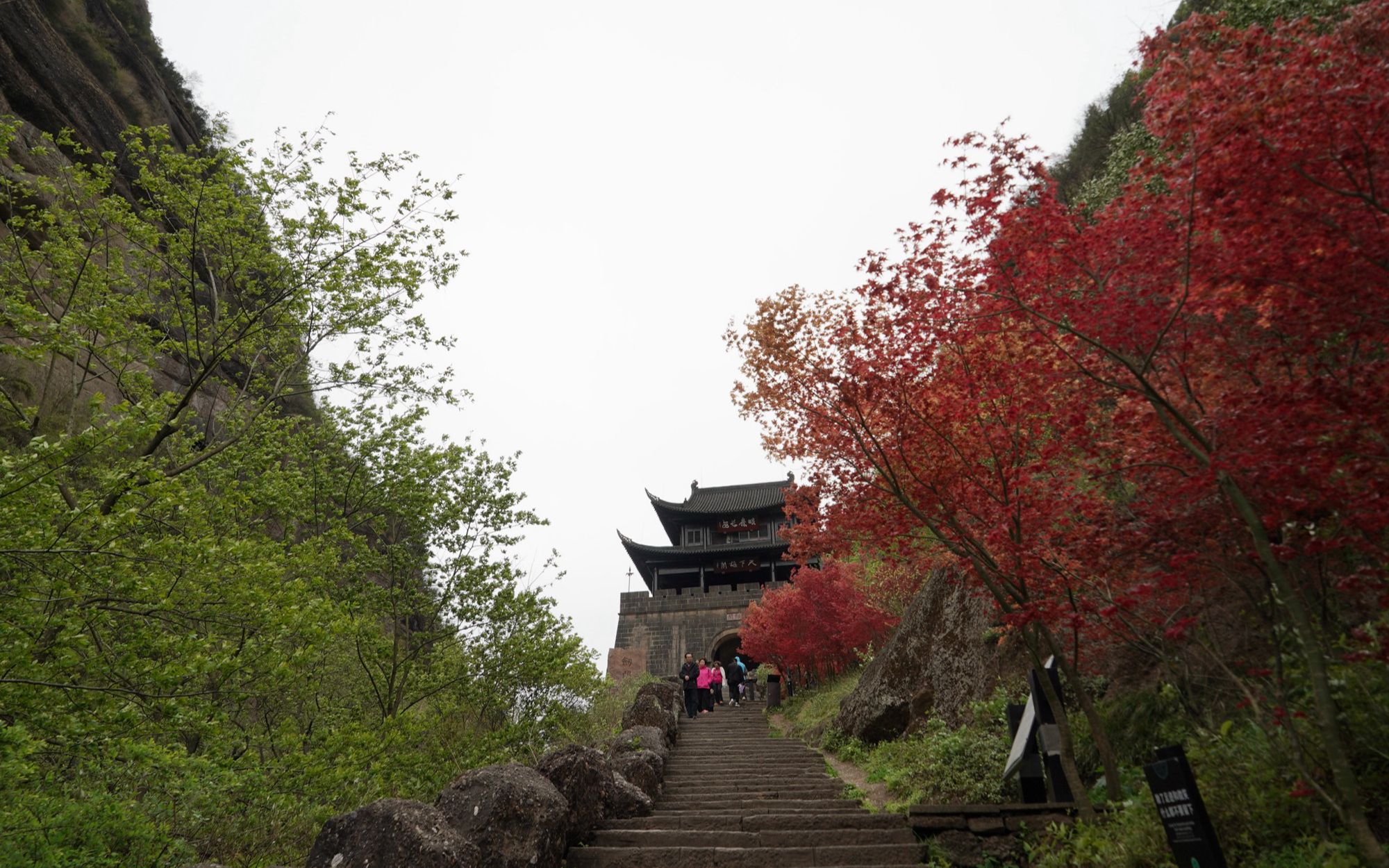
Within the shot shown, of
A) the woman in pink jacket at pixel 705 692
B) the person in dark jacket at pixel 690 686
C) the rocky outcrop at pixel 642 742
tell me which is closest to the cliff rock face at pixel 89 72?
the rocky outcrop at pixel 642 742

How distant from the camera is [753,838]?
21.8 ft

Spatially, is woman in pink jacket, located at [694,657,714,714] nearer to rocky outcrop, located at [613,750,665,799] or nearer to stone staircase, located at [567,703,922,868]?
stone staircase, located at [567,703,922,868]

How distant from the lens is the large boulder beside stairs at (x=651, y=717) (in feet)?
43.5

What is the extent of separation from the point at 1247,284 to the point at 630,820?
725cm

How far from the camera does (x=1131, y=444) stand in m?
5.27

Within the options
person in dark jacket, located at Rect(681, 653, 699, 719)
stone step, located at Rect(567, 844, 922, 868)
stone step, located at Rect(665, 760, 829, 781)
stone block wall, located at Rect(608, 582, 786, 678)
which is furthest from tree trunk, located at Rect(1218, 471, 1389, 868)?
stone block wall, located at Rect(608, 582, 786, 678)

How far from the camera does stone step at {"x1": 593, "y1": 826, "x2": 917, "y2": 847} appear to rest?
6.41 meters

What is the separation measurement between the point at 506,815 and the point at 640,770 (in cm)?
360

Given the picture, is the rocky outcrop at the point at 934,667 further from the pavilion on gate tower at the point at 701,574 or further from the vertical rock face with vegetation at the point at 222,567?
the pavilion on gate tower at the point at 701,574

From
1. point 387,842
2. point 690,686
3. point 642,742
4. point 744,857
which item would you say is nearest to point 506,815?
point 387,842

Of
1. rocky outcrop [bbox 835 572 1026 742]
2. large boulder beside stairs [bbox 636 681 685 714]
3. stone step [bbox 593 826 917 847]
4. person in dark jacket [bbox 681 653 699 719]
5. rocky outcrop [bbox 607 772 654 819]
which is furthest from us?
person in dark jacket [bbox 681 653 699 719]

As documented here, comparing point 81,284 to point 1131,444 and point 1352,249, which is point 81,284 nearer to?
point 1131,444

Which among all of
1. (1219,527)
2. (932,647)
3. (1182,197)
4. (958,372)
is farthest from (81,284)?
(932,647)

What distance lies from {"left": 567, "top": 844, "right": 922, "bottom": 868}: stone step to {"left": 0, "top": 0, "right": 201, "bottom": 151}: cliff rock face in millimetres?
15894
